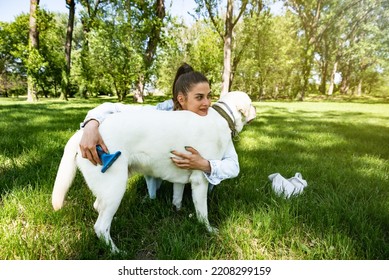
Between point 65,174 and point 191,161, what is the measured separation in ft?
2.44

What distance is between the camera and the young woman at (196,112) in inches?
55.6

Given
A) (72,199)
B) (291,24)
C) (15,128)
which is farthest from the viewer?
(291,24)

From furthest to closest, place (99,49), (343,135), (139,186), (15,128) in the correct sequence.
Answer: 1. (99,49)
2. (343,135)
3. (15,128)
4. (139,186)

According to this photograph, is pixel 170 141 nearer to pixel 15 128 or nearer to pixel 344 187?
pixel 344 187

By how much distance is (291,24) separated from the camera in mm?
20359

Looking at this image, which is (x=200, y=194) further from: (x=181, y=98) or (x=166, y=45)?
(x=166, y=45)

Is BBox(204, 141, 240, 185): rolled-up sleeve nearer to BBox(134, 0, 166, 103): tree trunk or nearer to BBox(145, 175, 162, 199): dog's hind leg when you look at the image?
BBox(145, 175, 162, 199): dog's hind leg

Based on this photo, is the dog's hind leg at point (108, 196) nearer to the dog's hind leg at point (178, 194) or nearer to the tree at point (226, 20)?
the dog's hind leg at point (178, 194)

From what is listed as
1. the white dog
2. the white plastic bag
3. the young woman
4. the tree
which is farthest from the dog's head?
the tree

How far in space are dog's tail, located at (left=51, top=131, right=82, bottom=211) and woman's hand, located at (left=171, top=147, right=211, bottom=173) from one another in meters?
0.58

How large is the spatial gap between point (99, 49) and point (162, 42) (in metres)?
2.75

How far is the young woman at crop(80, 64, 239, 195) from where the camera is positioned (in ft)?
4.64

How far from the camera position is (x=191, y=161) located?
1.57m

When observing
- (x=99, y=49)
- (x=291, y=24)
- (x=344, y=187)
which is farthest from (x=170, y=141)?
(x=291, y=24)
